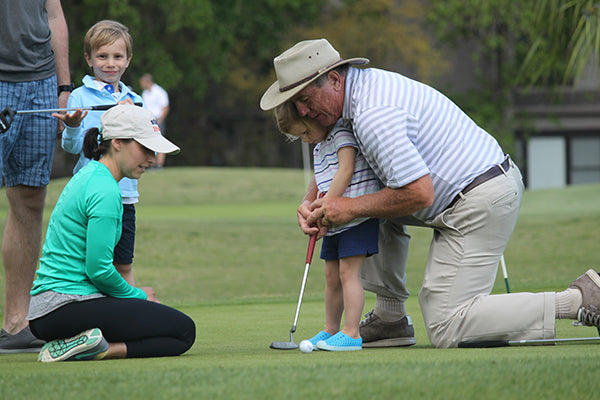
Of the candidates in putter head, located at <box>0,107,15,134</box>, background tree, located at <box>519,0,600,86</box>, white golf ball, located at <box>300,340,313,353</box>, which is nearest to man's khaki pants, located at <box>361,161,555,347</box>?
white golf ball, located at <box>300,340,313,353</box>

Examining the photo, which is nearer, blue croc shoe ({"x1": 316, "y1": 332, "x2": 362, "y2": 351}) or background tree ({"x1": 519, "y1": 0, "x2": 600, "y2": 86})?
blue croc shoe ({"x1": 316, "y1": 332, "x2": 362, "y2": 351})

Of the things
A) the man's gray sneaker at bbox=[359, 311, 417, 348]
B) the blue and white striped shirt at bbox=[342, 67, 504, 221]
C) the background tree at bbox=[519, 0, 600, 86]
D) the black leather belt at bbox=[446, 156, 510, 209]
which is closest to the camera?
the blue and white striped shirt at bbox=[342, 67, 504, 221]

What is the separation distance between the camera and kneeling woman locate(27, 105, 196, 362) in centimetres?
372

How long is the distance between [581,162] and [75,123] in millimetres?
29955

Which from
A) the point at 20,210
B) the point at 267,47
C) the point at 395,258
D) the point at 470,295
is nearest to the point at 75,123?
the point at 20,210

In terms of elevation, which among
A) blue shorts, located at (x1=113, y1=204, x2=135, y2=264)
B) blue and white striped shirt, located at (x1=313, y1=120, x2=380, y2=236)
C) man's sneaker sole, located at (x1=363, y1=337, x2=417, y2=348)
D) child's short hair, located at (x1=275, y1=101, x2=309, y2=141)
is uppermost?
Result: child's short hair, located at (x1=275, y1=101, x2=309, y2=141)

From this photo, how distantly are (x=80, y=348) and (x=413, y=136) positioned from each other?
1.75 metres

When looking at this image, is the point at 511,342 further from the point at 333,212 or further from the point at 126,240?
the point at 126,240

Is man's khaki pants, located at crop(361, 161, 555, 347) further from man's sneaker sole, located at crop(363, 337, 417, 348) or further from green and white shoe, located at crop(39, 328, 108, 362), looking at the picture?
green and white shoe, located at crop(39, 328, 108, 362)

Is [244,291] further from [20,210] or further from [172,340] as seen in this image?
[172,340]

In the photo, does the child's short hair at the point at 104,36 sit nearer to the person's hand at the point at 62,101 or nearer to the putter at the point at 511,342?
the person's hand at the point at 62,101

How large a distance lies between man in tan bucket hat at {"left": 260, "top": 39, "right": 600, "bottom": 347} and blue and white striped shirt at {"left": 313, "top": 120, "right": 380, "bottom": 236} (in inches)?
3.4

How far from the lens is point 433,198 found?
395 centimetres

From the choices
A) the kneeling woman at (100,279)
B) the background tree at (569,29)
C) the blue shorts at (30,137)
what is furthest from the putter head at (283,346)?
the background tree at (569,29)
